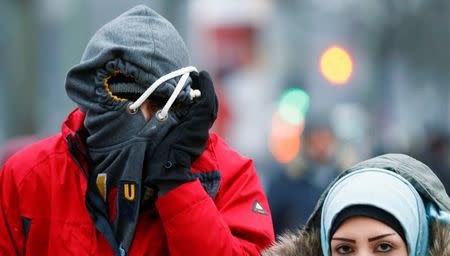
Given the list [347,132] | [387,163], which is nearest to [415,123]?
[347,132]

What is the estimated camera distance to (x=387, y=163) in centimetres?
416

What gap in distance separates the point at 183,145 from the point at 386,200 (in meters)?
0.66

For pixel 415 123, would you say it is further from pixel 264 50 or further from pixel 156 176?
pixel 156 176

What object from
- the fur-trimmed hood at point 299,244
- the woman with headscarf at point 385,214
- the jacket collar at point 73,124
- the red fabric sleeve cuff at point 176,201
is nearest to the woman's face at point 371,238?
the woman with headscarf at point 385,214

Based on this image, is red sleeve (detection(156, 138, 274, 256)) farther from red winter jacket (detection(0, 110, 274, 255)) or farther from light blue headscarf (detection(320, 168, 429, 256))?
light blue headscarf (detection(320, 168, 429, 256))

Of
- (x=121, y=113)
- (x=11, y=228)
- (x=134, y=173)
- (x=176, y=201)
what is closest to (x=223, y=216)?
(x=176, y=201)

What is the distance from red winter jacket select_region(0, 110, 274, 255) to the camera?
Answer: 3990mm

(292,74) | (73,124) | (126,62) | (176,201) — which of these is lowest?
(292,74)

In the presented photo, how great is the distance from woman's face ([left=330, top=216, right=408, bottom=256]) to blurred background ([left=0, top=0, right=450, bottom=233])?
5839 mm

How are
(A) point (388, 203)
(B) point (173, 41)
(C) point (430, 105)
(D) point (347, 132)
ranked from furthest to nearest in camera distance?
(C) point (430, 105) < (D) point (347, 132) < (B) point (173, 41) < (A) point (388, 203)

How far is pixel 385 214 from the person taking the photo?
13.1ft

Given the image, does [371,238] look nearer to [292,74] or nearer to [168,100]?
[168,100]

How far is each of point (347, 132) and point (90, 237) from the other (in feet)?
44.9

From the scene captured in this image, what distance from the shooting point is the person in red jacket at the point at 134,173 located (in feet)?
13.2
